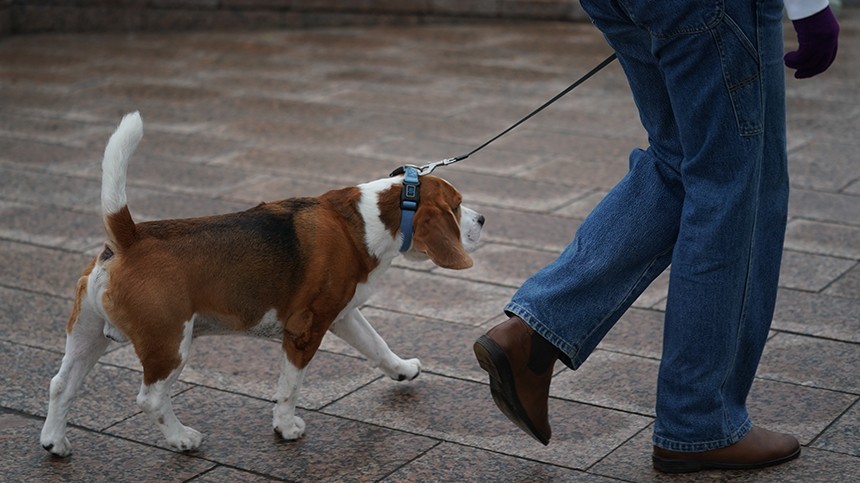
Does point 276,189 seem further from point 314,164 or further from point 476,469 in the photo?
point 476,469

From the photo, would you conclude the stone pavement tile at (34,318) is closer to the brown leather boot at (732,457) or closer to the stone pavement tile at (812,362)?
the brown leather boot at (732,457)

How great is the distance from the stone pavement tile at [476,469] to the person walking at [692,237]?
11 centimetres

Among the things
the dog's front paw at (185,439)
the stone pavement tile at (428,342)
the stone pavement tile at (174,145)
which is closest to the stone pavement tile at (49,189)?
the stone pavement tile at (174,145)

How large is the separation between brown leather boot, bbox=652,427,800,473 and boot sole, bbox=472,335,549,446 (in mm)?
358

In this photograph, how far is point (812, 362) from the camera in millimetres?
4418

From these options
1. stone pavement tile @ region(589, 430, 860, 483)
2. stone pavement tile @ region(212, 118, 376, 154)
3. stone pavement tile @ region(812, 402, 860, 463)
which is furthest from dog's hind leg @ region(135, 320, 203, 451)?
stone pavement tile @ region(212, 118, 376, 154)

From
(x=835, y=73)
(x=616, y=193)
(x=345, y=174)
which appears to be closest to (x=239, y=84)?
(x=345, y=174)

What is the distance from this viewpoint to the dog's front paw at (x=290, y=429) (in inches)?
150

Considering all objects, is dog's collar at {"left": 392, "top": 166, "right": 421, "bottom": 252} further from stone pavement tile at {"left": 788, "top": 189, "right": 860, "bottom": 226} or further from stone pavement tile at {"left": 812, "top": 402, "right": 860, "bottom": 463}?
stone pavement tile at {"left": 788, "top": 189, "right": 860, "bottom": 226}

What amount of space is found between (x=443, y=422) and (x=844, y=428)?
126 centimetres

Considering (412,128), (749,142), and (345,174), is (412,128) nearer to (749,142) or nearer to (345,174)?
(345,174)

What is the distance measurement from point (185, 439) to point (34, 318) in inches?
58.7

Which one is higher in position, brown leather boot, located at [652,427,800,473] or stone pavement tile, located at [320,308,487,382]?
brown leather boot, located at [652,427,800,473]

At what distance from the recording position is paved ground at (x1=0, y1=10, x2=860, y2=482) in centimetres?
377
